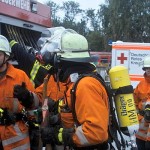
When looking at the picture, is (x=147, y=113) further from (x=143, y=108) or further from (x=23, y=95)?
(x=23, y=95)

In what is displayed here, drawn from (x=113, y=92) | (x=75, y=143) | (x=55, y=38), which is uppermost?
(x=55, y=38)

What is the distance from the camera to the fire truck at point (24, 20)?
14.0 feet

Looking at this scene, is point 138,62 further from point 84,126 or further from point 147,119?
point 84,126

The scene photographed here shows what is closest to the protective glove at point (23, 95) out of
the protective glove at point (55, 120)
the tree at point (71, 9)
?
the protective glove at point (55, 120)

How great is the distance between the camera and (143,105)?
16.6 feet

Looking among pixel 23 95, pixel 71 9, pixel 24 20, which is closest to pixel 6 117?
pixel 23 95

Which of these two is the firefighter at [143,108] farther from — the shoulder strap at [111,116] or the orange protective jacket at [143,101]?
the shoulder strap at [111,116]

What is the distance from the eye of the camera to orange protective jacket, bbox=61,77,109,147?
2.57 meters

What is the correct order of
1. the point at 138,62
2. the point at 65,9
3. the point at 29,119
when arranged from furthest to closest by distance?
the point at 65,9, the point at 138,62, the point at 29,119

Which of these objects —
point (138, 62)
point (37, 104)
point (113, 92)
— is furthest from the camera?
point (138, 62)

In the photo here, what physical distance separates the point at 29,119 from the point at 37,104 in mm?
306

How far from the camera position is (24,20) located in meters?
4.66

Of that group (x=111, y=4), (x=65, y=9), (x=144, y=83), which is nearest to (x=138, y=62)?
(x=144, y=83)

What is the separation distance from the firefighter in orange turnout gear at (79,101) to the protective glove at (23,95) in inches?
11.8
